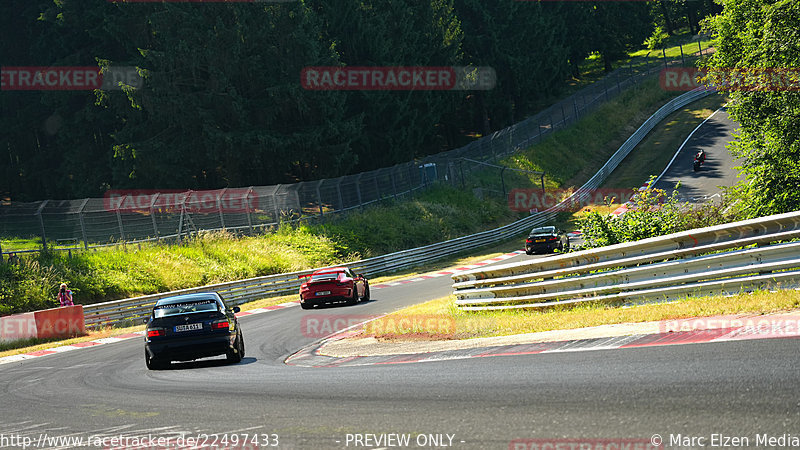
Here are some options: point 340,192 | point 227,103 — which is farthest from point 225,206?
point 227,103

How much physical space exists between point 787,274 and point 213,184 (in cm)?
4478

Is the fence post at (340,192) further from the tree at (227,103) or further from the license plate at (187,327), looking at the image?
the license plate at (187,327)

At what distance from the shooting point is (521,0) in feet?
Answer: 243

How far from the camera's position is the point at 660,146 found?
213 ft

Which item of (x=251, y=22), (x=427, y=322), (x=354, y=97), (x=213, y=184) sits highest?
(x=251, y=22)

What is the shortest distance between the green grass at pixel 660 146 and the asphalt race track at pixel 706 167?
3.69ft

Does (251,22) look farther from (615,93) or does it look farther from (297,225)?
(615,93)

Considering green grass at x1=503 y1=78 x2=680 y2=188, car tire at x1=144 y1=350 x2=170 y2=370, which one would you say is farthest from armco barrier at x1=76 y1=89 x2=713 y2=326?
car tire at x1=144 y1=350 x2=170 y2=370

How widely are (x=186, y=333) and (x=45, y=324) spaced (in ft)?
39.7

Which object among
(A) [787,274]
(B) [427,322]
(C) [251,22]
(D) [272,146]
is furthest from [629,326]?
(C) [251,22]

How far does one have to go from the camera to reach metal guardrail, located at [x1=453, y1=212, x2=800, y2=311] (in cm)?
1077

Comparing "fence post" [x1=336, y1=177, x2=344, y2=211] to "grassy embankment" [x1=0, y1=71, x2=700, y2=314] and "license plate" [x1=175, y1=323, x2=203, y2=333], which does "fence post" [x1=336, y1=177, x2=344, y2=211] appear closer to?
"grassy embankment" [x1=0, y1=71, x2=700, y2=314]

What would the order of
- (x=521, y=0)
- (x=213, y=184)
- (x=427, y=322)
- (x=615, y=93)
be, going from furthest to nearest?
(x=615, y=93), (x=521, y=0), (x=213, y=184), (x=427, y=322)

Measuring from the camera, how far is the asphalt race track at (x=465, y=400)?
630 centimetres
